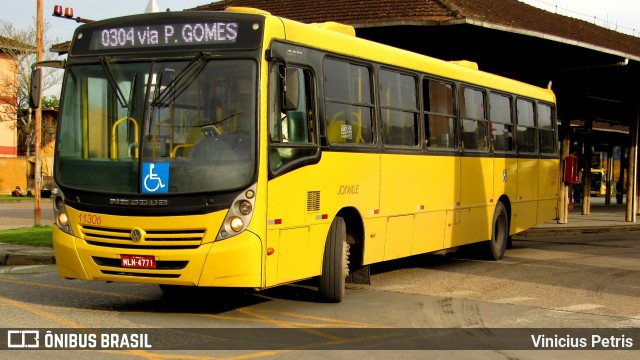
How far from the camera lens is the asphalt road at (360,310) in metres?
8.38

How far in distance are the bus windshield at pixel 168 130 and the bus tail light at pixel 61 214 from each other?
14 cm

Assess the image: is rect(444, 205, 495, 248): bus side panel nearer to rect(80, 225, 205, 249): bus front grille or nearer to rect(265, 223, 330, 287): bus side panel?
rect(265, 223, 330, 287): bus side panel

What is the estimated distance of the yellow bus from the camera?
9.28 m

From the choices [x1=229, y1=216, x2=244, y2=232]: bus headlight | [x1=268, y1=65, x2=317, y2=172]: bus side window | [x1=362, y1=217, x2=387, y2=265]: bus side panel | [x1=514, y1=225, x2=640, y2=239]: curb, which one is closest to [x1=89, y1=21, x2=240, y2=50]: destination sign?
[x1=268, y1=65, x2=317, y2=172]: bus side window

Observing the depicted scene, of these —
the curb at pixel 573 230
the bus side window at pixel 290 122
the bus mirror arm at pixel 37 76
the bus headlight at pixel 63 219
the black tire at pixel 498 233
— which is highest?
the bus mirror arm at pixel 37 76

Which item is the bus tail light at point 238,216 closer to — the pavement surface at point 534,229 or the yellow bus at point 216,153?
the yellow bus at point 216,153

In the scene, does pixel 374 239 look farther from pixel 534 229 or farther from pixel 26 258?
pixel 534 229

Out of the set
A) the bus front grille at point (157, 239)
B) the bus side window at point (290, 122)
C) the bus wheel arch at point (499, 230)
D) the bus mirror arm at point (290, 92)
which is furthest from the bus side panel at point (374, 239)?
the bus wheel arch at point (499, 230)

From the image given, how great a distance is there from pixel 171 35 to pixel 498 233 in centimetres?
893

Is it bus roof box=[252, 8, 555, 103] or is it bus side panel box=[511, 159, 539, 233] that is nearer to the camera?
bus roof box=[252, 8, 555, 103]

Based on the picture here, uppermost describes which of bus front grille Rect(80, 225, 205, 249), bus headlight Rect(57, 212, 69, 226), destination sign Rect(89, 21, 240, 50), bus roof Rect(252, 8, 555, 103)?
bus roof Rect(252, 8, 555, 103)

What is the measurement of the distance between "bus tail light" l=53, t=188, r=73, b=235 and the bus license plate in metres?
0.79

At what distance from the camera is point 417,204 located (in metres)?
13.3

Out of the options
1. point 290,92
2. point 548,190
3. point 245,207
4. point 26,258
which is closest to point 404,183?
point 290,92
